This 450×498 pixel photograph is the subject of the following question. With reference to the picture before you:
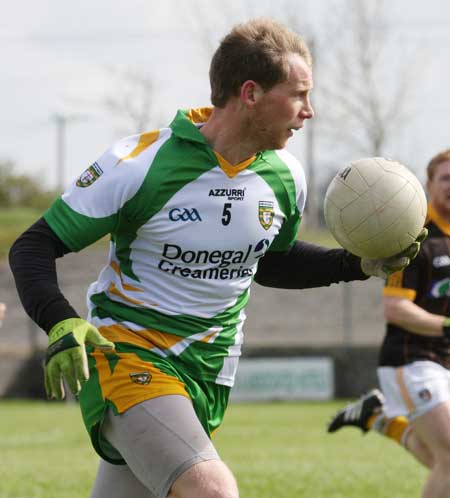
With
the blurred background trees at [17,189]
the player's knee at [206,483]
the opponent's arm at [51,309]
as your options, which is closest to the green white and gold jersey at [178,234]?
the opponent's arm at [51,309]

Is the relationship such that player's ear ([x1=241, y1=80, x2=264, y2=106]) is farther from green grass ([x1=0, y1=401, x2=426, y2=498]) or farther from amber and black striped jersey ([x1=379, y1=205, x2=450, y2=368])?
green grass ([x1=0, y1=401, x2=426, y2=498])

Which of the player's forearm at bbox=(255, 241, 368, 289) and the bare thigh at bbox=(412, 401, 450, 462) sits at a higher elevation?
the player's forearm at bbox=(255, 241, 368, 289)

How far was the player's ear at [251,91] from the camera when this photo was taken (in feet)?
14.4

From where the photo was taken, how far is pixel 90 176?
4.28 metres

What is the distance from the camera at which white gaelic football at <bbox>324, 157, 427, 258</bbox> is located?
181 inches

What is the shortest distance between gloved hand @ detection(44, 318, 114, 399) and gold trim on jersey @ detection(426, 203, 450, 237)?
3486mm

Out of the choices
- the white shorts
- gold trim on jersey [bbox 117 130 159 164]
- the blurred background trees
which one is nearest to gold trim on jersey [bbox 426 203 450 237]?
the white shorts

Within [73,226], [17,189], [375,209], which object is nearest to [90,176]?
[73,226]

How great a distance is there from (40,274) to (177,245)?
57 cm

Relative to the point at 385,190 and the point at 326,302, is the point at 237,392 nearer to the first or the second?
the point at 326,302

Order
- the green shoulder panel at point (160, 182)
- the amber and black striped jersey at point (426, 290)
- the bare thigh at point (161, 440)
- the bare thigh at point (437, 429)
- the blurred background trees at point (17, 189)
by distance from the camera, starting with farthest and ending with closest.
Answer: the blurred background trees at point (17, 189) < the amber and black striped jersey at point (426, 290) < the bare thigh at point (437, 429) < the green shoulder panel at point (160, 182) < the bare thigh at point (161, 440)

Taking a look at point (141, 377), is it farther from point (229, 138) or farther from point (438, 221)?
point (438, 221)

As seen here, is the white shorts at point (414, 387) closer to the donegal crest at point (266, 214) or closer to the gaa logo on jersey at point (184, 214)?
the donegal crest at point (266, 214)

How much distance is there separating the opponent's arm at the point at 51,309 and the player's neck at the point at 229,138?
75cm
